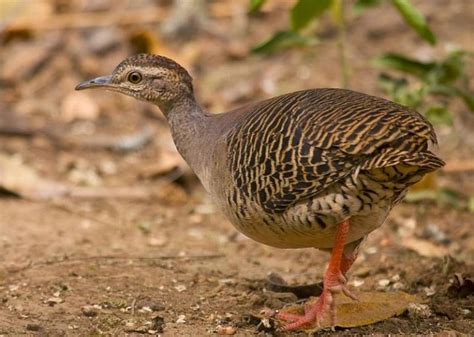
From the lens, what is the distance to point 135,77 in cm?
605

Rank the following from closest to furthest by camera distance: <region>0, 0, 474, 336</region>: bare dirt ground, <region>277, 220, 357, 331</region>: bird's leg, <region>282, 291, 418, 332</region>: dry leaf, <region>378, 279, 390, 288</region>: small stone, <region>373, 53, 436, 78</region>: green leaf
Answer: <region>277, 220, 357, 331</region>: bird's leg → <region>282, 291, 418, 332</region>: dry leaf → <region>0, 0, 474, 336</region>: bare dirt ground → <region>378, 279, 390, 288</region>: small stone → <region>373, 53, 436, 78</region>: green leaf

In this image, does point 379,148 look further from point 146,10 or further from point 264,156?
point 146,10

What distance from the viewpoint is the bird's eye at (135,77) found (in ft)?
19.8

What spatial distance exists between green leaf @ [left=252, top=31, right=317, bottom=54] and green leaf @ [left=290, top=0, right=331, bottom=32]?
0.53ft

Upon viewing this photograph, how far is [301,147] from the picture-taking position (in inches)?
198

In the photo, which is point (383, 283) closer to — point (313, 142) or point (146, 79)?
point (313, 142)

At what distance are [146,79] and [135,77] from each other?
0.07 metres

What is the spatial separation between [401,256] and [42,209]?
9.58 ft

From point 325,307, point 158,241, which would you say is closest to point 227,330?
point 325,307

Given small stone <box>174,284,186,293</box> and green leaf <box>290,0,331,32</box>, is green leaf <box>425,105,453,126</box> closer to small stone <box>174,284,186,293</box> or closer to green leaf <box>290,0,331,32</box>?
green leaf <box>290,0,331,32</box>

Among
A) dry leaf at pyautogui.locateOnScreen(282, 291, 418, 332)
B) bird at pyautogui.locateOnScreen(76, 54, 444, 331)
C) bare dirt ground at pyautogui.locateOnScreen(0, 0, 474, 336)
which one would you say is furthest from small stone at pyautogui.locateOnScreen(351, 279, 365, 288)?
bird at pyautogui.locateOnScreen(76, 54, 444, 331)

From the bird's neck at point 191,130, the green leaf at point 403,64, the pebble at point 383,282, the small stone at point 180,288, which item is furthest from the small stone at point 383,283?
the green leaf at point 403,64

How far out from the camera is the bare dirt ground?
18.4ft

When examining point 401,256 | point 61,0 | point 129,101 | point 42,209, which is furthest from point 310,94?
point 61,0
